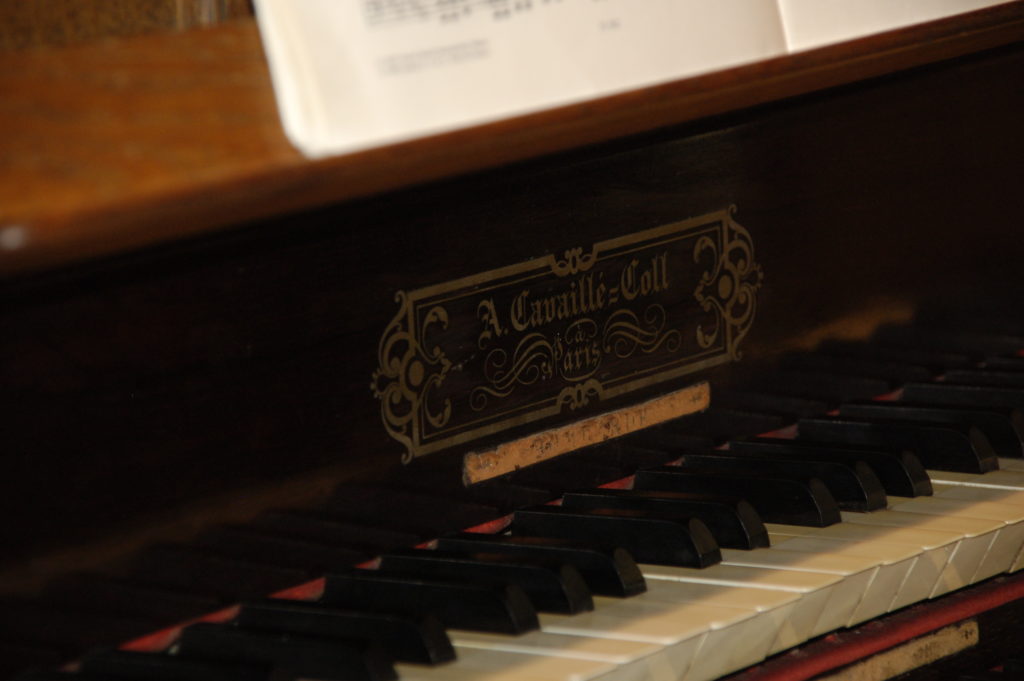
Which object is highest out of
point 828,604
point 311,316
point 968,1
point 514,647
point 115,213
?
point 115,213

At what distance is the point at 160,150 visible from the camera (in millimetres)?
1021

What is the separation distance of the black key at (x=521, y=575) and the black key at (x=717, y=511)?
21cm

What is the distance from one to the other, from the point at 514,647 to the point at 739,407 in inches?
27.9

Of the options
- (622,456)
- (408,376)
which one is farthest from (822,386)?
(408,376)

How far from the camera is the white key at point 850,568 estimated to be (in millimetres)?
1463

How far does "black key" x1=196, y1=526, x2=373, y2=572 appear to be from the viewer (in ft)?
4.62

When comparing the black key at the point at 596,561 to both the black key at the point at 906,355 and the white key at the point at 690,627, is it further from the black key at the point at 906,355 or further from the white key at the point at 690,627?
the black key at the point at 906,355

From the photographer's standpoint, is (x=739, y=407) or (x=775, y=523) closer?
(x=775, y=523)

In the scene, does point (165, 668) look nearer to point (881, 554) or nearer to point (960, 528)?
point (881, 554)

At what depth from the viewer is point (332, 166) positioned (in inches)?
43.3

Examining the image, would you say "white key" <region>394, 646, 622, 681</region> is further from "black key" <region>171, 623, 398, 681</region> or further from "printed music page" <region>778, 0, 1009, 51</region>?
"printed music page" <region>778, 0, 1009, 51</region>

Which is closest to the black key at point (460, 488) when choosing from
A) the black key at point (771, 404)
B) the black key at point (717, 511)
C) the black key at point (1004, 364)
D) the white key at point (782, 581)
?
the black key at point (717, 511)

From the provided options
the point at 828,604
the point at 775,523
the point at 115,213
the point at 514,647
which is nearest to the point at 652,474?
the point at 775,523

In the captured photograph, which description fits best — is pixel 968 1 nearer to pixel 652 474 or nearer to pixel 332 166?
pixel 652 474
